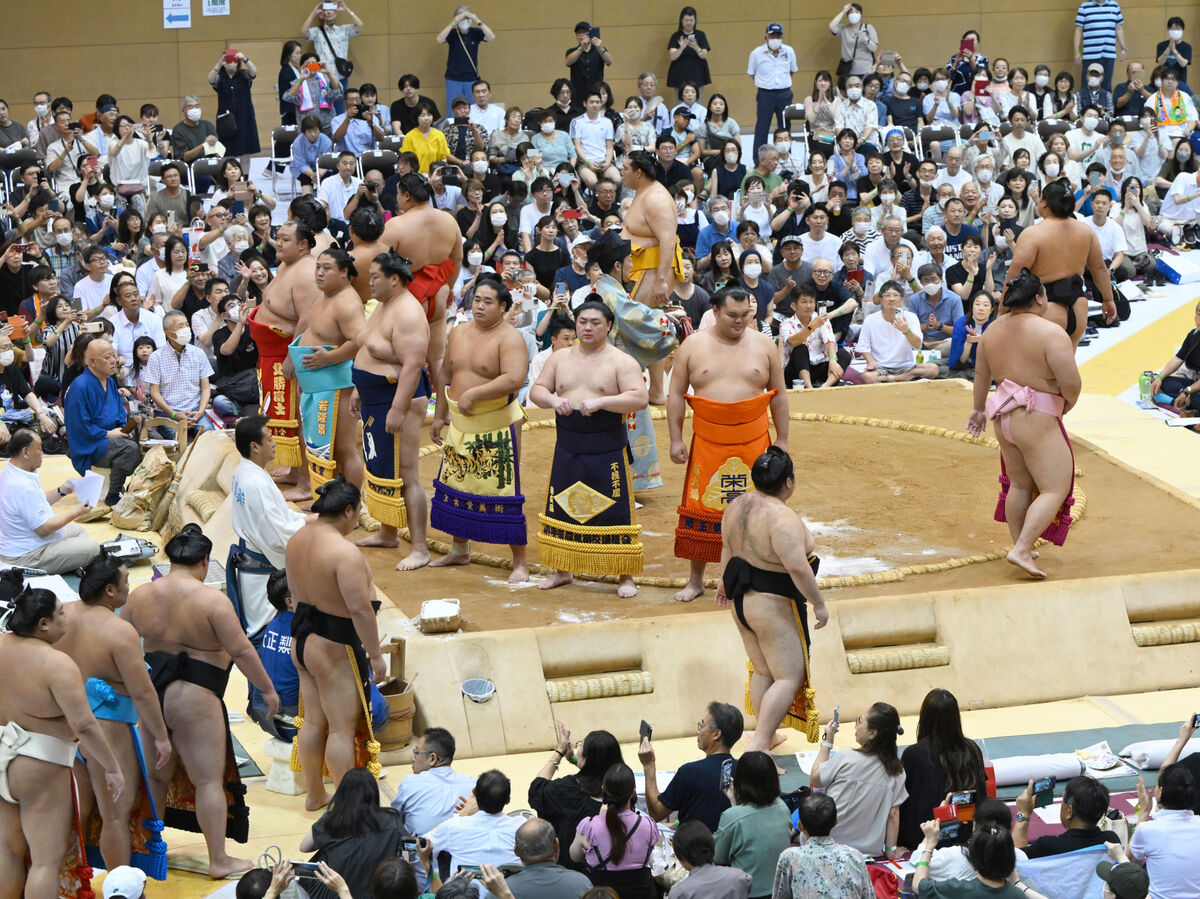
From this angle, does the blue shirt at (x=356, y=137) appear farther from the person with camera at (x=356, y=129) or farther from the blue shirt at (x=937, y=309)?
the blue shirt at (x=937, y=309)

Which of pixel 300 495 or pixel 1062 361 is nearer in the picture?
pixel 1062 361

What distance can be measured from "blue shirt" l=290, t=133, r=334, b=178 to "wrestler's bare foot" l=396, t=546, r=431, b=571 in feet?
21.2

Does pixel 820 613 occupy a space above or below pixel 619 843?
above

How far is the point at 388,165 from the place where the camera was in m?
11.4

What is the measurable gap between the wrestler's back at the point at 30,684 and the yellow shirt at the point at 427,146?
7.95 m

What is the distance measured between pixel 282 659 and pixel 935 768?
6.56 ft

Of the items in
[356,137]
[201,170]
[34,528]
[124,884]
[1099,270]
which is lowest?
[124,884]

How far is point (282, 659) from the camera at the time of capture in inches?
195

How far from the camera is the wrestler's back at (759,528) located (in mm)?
4605

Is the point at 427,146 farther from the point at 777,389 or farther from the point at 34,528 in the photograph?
the point at 777,389

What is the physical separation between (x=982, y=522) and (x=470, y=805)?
3126 millimetres

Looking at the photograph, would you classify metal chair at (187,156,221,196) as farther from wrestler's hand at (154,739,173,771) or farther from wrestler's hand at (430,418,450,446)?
wrestler's hand at (154,739,173,771)

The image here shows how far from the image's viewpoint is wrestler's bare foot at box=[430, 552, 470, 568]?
5.96m

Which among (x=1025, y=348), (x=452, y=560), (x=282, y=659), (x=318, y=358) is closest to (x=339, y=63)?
(x=318, y=358)
